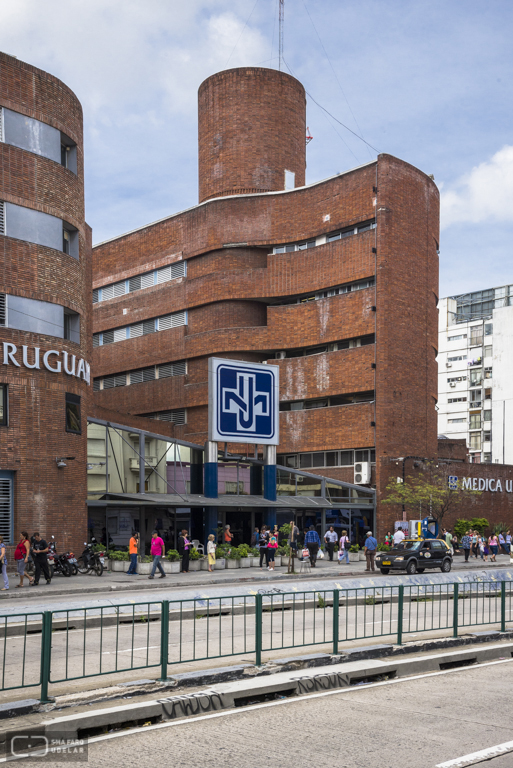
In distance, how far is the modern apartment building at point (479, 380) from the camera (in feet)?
293

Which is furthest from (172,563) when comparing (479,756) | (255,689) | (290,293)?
(290,293)

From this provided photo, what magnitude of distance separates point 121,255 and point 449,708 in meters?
55.3

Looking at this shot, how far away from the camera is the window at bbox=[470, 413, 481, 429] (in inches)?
3656

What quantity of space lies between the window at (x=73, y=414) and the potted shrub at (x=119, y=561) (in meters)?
4.85

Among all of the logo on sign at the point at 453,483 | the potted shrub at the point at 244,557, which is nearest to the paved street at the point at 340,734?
the potted shrub at the point at 244,557

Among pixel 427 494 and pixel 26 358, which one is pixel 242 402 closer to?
pixel 26 358

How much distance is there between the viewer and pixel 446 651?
39.8ft

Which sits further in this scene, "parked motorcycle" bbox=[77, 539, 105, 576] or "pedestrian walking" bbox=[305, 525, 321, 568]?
"pedestrian walking" bbox=[305, 525, 321, 568]

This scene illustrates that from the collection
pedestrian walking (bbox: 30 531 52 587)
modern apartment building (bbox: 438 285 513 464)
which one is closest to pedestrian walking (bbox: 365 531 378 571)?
pedestrian walking (bbox: 30 531 52 587)

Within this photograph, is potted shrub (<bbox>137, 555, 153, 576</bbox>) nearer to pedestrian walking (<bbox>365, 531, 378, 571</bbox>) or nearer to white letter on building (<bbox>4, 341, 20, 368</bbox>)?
pedestrian walking (<bbox>365, 531, 378, 571</bbox>)

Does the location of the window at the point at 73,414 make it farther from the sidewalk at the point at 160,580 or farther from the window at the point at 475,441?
the window at the point at 475,441

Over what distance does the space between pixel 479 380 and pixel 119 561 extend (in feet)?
231

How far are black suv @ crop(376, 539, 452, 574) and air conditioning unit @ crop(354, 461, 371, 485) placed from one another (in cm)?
1306

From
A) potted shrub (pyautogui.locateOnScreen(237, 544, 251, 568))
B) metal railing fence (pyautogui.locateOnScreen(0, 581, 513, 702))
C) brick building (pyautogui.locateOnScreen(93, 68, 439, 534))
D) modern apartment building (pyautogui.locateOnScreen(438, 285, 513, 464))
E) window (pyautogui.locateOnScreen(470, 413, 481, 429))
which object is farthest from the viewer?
window (pyautogui.locateOnScreen(470, 413, 481, 429))
